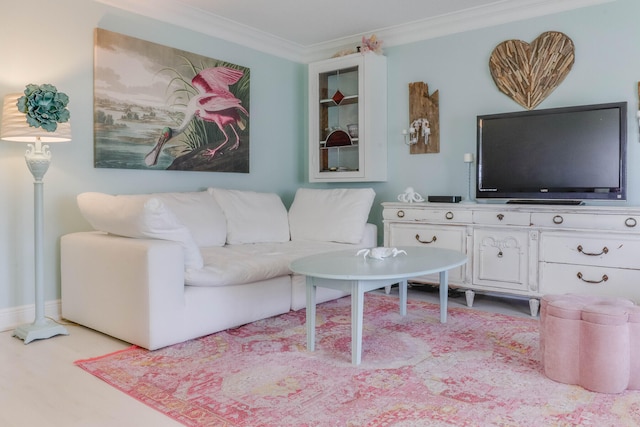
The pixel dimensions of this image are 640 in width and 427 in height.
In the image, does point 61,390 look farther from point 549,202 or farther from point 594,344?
point 549,202

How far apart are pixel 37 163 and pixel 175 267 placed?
1055mm

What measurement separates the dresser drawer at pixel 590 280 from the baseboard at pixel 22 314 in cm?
330

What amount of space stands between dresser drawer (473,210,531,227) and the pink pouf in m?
1.21

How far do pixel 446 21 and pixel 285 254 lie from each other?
2.44m

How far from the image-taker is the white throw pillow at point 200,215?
3.55 meters

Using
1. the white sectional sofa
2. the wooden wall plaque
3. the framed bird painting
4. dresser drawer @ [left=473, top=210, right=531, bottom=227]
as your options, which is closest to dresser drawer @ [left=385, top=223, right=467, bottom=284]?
dresser drawer @ [left=473, top=210, right=531, bottom=227]

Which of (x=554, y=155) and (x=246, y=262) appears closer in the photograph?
(x=246, y=262)

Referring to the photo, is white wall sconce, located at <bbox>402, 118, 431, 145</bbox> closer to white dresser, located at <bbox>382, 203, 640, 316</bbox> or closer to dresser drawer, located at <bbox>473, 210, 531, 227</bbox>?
white dresser, located at <bbox>382, 203, 640, 316</bbox>

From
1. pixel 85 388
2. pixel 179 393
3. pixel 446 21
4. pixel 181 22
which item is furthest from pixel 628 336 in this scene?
pixel 181 22

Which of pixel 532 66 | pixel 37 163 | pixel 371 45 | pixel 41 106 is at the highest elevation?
pixel 371 45

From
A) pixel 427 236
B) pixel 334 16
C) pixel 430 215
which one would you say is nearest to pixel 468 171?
pixel 430 215

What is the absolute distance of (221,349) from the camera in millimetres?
2656

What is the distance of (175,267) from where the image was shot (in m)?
2.63

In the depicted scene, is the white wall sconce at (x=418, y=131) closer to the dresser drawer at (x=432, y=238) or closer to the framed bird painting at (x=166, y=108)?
the dresser drawer at (x=432, y=238)
